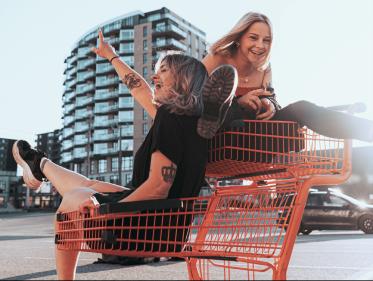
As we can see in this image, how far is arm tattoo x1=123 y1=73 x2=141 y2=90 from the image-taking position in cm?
301

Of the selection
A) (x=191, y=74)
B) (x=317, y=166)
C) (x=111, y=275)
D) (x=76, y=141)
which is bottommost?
(x=111, y=275)

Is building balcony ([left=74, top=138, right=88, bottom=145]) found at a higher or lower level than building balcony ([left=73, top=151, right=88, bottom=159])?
higher

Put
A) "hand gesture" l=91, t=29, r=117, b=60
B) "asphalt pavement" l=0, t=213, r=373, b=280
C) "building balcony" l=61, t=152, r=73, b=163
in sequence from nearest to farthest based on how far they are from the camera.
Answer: "hand gesture" l=91, t=29, r=117, b=60, "asphalt pavement" l=0, t=213, r=373, b=280, "building balcony" l=61, t=152, r=73, b=163

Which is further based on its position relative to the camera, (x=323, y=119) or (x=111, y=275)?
(x=111, y=275)

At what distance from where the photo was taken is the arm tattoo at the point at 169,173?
92.4 inches

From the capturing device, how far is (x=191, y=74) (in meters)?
2.41

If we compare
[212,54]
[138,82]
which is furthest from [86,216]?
[212,54]

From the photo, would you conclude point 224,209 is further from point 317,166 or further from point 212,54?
point 212,54

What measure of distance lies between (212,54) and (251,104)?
1.58ft

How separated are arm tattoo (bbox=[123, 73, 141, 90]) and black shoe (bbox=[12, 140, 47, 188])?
67 centimetres

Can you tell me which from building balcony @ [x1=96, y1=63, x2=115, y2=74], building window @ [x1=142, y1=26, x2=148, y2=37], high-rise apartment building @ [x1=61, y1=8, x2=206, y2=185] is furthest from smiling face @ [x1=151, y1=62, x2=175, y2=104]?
building balcony @ [x1=96, y1=63, x2=115, y2=74]

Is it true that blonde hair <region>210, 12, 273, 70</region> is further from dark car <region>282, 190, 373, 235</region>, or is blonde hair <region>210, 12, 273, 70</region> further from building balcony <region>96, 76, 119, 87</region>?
building balcony <region>96, 76, 119, 87</region>

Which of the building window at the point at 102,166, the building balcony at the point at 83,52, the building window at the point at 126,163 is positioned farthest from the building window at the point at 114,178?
the building balcony at the point at 83,52

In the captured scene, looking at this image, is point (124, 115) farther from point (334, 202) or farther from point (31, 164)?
point (31, 164)
